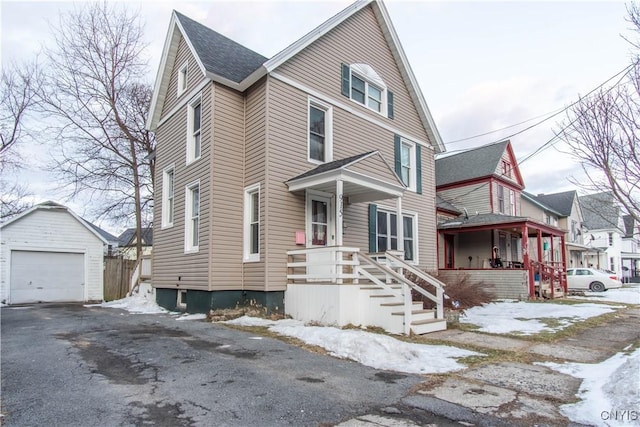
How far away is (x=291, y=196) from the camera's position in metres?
10.5

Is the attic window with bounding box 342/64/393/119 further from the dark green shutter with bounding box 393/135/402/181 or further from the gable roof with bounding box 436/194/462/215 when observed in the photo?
the gable roof with bounding box 436/194/462/215

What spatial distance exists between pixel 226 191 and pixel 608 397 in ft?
28.1

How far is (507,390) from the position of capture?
4.71 meters

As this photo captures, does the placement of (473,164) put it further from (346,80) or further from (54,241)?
(54,241)

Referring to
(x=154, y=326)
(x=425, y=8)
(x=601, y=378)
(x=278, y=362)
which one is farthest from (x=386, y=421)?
(x=425, y=8)

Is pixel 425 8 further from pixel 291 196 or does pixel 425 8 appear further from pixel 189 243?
pixel 189 243

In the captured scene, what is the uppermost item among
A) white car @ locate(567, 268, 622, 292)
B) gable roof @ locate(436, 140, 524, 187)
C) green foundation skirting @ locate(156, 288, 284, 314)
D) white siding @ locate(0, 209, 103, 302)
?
gable roof @ locate(436, 140, 524, 187)

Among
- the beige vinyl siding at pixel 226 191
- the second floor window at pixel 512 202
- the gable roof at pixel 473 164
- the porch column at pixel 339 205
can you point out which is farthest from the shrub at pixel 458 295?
the second floor window at pixel 512 202

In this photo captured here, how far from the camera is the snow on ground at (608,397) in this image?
12.4 ft

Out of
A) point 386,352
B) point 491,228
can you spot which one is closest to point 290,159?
point 386,352

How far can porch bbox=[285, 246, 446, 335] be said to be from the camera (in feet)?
27.2

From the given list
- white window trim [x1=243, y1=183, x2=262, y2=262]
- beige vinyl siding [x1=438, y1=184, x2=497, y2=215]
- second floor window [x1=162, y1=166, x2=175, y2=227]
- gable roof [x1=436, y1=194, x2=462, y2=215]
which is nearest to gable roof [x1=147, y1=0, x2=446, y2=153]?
second floor window [x1=162, y1=166, x2=175, y2=227]

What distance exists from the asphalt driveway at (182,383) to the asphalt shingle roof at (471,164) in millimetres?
17233

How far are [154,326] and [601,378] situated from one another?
800 cm
